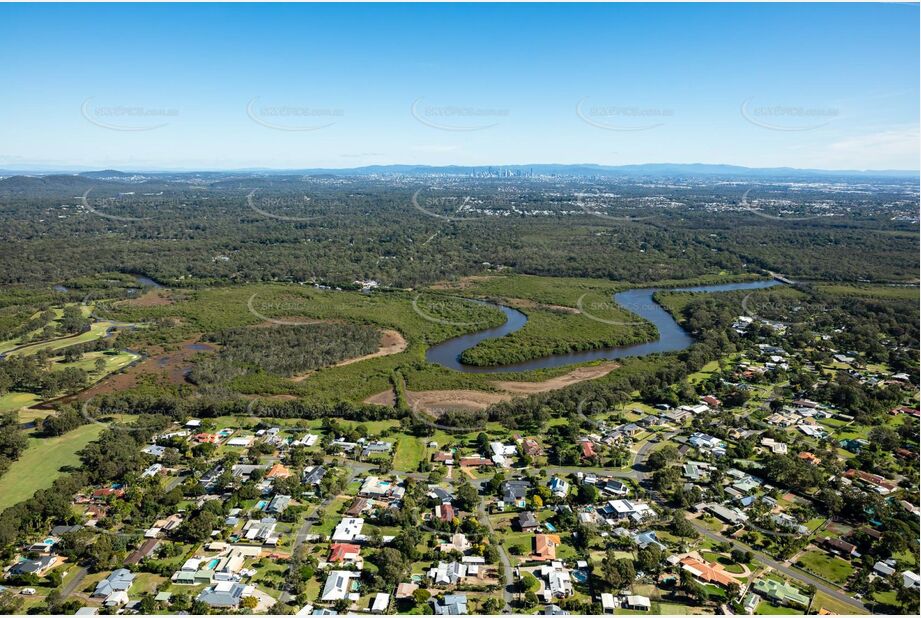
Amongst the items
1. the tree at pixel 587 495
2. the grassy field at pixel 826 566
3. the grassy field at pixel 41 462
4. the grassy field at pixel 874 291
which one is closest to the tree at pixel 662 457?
the tree at pixel 587 495

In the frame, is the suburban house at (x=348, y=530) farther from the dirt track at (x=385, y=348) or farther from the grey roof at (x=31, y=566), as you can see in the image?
the dirt track at (x=385, y=348)

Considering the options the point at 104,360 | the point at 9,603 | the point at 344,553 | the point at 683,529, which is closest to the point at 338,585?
the point at 344,553

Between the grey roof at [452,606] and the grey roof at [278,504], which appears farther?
the grey roof at [278,504]

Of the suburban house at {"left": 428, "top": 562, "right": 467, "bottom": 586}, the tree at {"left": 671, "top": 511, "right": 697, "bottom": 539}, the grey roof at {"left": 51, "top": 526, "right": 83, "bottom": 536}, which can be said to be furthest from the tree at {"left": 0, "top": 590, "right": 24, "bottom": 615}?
the tree at {"left": 671, "top": 511, "right": 697, "bottom": 539}

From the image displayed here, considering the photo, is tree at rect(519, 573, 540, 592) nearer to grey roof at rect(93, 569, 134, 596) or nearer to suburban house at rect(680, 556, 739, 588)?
suburban house at rect(680, 556, 739, 588)

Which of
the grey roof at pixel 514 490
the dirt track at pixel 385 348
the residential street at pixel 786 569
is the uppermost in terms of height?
the dirt track at pixel 385 348

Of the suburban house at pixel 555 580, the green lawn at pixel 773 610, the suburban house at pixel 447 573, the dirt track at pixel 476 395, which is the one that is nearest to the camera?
the green lawn at pixel 773 610

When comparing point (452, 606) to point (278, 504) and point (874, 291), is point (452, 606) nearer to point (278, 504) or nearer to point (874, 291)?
point (278, 504)
